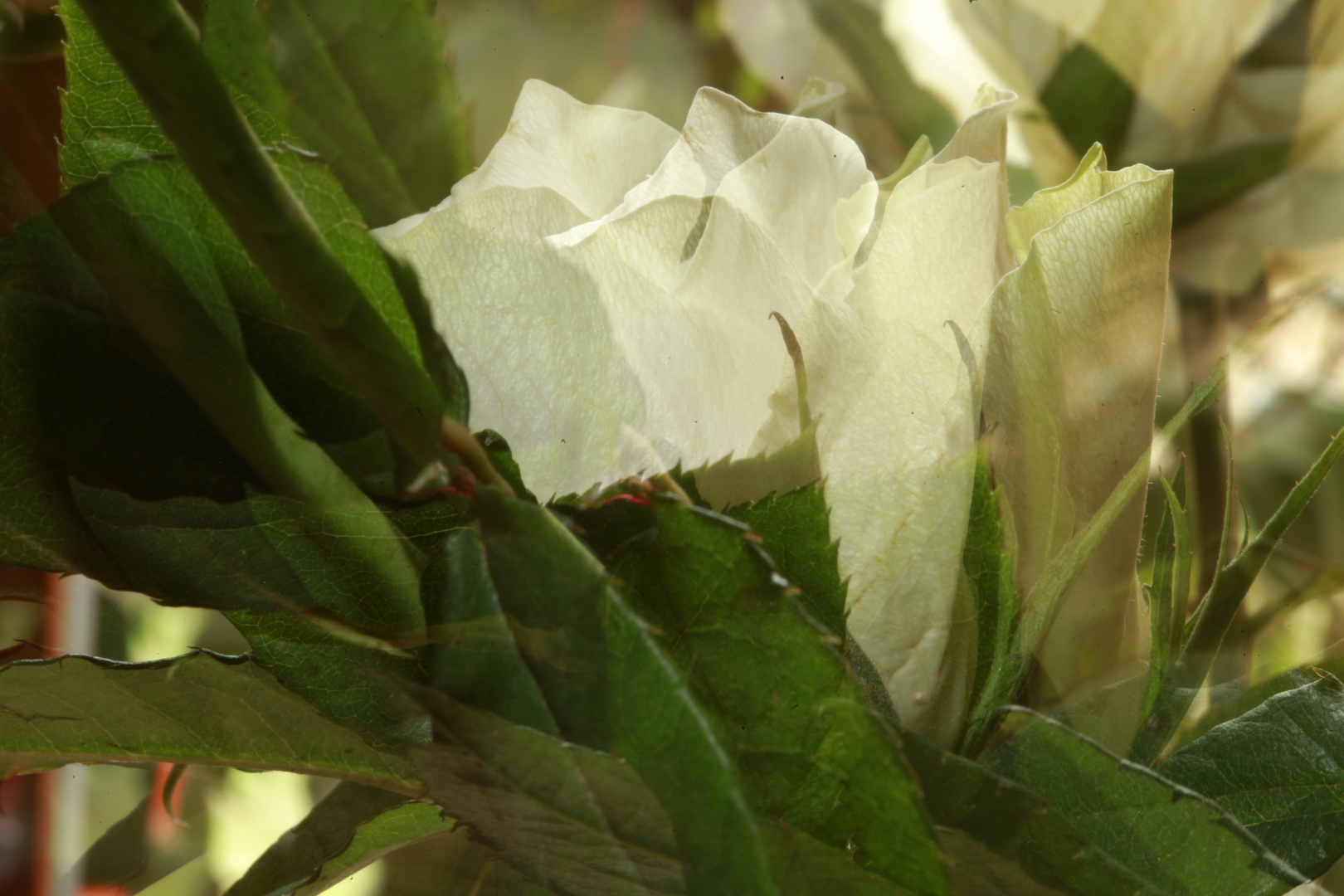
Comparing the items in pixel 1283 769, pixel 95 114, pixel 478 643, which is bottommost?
pixel 1283 769

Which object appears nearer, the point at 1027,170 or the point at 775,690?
the point at 775,690

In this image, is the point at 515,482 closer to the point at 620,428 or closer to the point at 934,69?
the point at 620,428

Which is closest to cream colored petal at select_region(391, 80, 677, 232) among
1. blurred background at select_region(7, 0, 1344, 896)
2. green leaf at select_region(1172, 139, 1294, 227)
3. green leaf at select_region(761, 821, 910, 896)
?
blurred background at select_region(7, 0, 1344, 896)

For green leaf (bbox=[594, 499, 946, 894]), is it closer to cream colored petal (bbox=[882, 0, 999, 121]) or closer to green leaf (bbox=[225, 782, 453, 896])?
green leaf (bbox=[225, 782, 453, 896])

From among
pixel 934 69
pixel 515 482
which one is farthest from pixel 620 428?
pixel 934 69

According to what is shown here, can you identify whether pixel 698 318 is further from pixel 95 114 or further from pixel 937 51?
pixel 937 51

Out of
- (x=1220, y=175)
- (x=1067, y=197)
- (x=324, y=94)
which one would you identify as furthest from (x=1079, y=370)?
(x=1220, y=175)

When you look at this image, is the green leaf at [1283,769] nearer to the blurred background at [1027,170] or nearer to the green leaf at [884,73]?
the blurred background at [1027,170]
